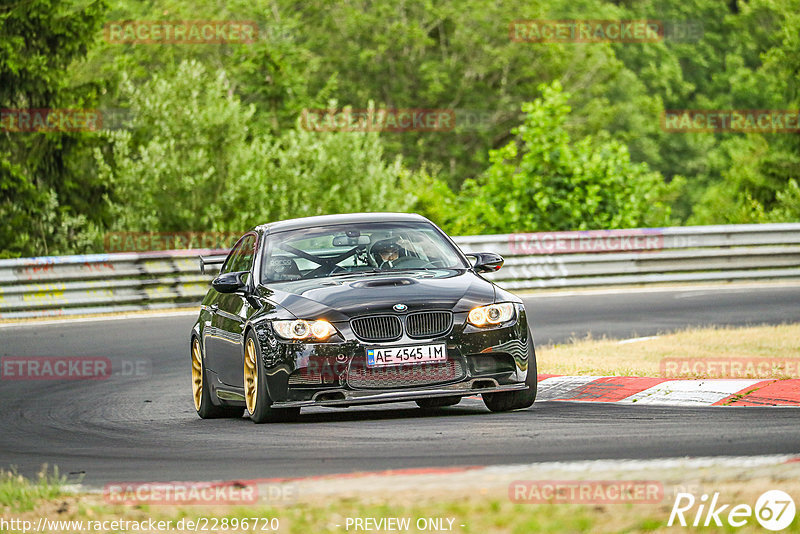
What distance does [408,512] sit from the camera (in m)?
5.57

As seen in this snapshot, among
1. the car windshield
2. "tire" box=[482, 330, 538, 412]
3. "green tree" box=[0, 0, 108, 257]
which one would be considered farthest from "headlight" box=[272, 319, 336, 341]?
"green tree" box=[0, 0, 108, 257]

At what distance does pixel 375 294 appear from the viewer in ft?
30.5

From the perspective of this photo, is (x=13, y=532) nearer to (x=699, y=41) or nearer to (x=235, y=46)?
(x=235, y=46)

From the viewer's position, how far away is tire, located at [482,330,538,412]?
9.59 m

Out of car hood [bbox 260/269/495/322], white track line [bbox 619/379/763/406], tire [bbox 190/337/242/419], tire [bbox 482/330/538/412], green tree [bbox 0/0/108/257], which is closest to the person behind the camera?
car hood [bbox 260/269/495/322]

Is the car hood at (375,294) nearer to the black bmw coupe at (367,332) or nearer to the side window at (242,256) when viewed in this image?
the black bmw coupe at (367,332)

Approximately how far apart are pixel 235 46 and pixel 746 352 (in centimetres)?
4316

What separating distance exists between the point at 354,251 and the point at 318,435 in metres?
2.03

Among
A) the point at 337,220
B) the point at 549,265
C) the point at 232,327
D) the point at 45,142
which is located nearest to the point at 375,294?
the point at 232,327

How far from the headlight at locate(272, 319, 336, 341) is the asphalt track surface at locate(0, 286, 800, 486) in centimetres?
60

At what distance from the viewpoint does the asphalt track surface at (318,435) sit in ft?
24.1

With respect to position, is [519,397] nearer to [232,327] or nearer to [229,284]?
[232,327]

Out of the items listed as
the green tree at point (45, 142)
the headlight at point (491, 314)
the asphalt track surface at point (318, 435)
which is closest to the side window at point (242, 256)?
the asphalt track surface at point (318, 435)

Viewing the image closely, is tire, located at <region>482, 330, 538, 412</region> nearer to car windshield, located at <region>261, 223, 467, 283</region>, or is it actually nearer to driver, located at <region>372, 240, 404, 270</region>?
car windshield, located at <region>261, 223, 467, 283</region>
